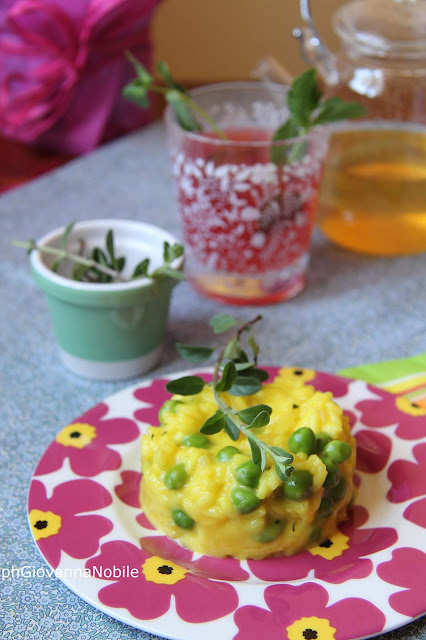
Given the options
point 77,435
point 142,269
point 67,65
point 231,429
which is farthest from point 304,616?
point 67,65

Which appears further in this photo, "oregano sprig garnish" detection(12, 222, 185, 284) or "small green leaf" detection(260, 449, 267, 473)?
"oregano sprig garnish" detection(12, 222, 185, 284)

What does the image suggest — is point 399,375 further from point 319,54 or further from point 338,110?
point 319,54

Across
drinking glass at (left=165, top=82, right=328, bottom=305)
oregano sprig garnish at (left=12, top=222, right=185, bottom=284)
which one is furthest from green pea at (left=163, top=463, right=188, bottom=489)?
drinking glass at (left=165, top=82, right=328, bottom=305)

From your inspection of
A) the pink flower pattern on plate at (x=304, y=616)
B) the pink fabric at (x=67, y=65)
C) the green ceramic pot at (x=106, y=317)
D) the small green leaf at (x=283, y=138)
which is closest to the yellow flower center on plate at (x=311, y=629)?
the pink flower pattern on plate at (x=304, y=616)

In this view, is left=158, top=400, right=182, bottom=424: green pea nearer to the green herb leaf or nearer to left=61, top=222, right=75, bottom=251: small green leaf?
left=61, top=222, right=75, bottom=251: small green leaf

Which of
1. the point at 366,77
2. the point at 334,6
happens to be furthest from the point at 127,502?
the point at 334,6

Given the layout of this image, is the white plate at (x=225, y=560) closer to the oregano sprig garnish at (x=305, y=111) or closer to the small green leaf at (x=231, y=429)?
the small green leaf at (x=231, y=429)

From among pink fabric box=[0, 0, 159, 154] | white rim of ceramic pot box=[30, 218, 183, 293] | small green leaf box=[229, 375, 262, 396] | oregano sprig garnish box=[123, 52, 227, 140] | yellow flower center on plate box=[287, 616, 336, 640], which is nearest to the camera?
yellow flower center on plate box=[287, 616, 336, 640]
